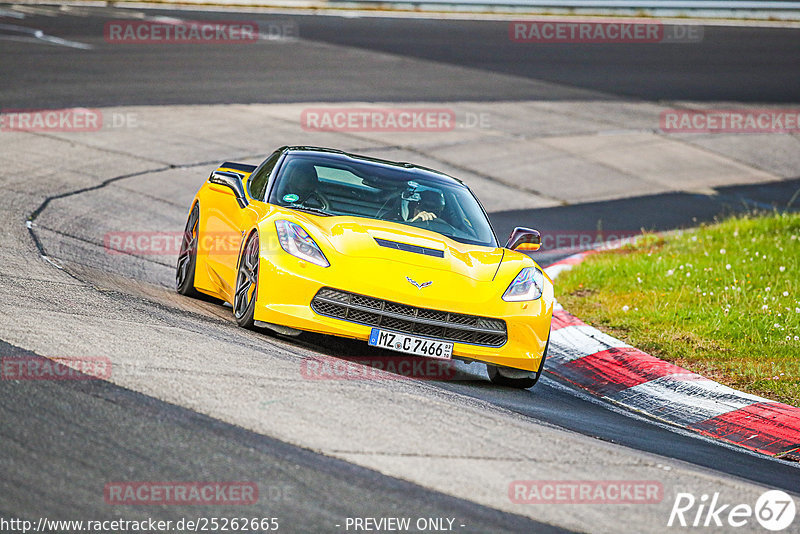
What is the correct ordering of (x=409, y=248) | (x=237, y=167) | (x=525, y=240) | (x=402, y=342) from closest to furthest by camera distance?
(x=402, y=342) < (x=409, y=248) < (x=525, y=240) < (x=237, y=167)

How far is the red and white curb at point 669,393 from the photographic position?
24.1 ft

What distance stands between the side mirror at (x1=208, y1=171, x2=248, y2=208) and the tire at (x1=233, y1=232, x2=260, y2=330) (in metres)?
0.75

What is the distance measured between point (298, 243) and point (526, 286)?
5.51ft

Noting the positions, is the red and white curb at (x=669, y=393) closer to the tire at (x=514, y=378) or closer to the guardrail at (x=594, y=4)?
the tire at (x=514, y=378)

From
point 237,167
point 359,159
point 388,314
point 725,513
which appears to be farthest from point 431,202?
point 725,513

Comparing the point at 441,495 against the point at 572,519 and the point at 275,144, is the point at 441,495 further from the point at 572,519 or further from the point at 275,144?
the point at 275,144

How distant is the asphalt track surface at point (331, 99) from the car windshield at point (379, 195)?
3.79 ft

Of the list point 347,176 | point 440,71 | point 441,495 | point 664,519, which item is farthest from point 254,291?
point 440,71

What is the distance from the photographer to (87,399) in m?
5.23

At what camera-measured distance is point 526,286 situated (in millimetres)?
7777

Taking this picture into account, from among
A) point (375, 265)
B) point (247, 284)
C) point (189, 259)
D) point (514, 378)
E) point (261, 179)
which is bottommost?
point (514, 378)

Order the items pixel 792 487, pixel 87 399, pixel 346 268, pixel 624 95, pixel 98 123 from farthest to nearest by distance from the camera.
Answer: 1. pixel 624 95
2. pixel 98 123
3. pixel 346 268
4. pixel 792 487
5. pixel 87 399

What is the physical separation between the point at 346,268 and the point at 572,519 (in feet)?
9.91

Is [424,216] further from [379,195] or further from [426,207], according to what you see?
[379,195]
